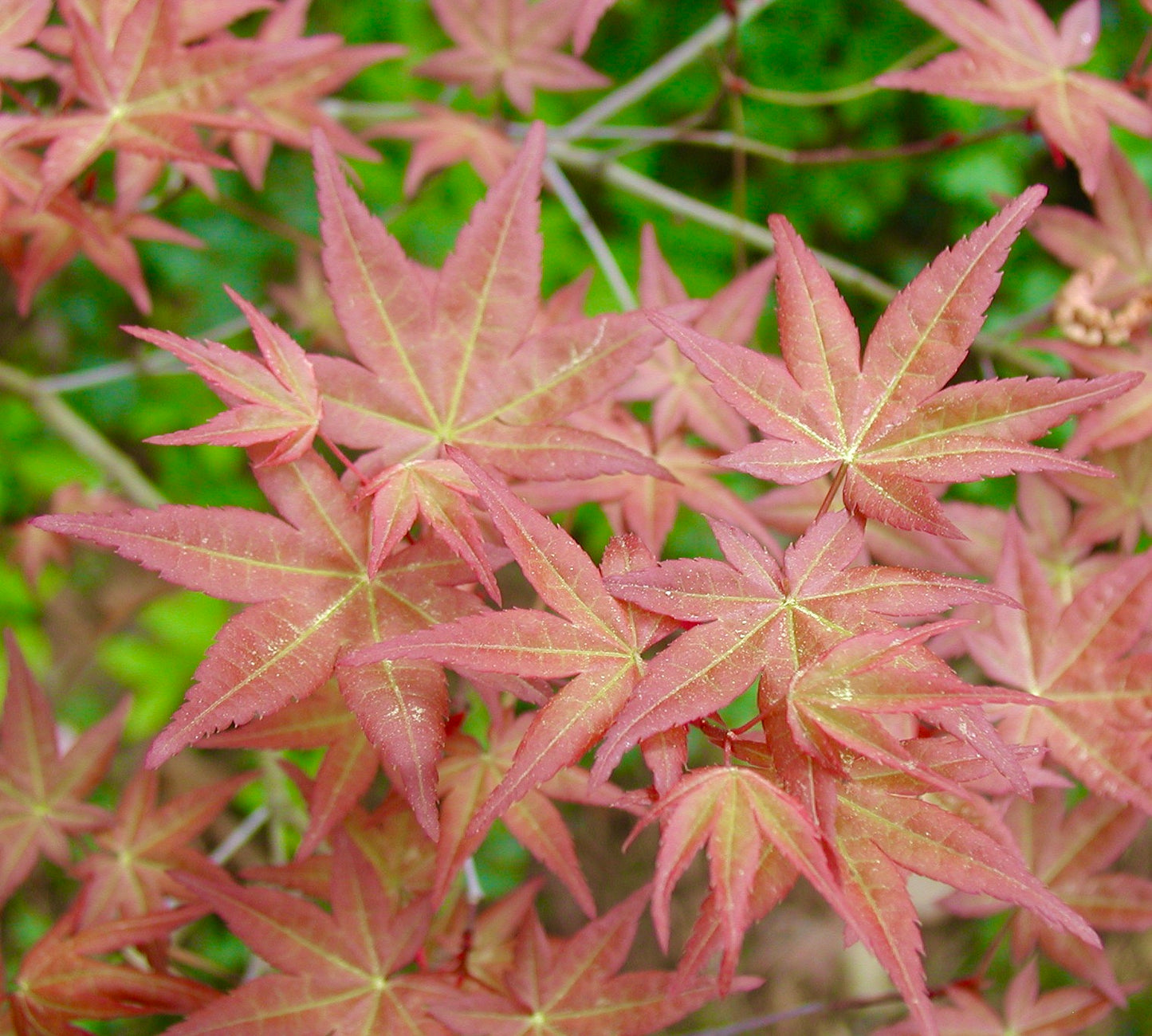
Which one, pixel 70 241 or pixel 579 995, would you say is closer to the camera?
pixel 579 995

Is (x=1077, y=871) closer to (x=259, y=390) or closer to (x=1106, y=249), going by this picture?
(x=1106, y=249)

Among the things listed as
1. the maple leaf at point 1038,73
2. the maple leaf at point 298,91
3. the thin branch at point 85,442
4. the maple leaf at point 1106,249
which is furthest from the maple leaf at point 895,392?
the thin branch at point 85,442

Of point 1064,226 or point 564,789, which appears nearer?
point 564,789

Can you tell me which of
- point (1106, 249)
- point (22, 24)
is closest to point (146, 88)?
point (22, 24)

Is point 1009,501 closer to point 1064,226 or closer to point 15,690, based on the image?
point 1064,226

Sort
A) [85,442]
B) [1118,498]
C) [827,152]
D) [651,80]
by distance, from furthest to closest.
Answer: [85,442] → [651,80] → [827,152] → [1118,498]

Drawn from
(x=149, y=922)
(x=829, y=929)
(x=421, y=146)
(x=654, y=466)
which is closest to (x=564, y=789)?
(x=654, y=466)
